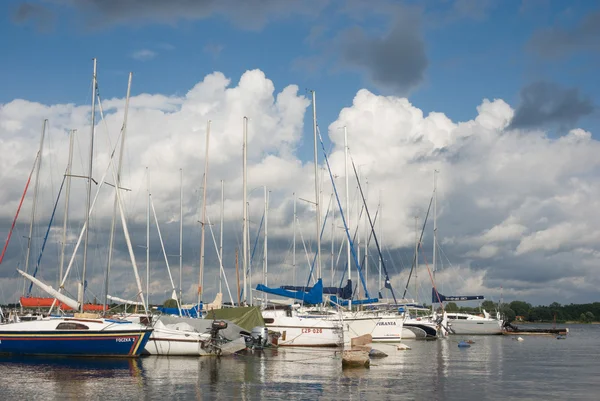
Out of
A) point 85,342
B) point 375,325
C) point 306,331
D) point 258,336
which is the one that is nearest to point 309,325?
point 306,331

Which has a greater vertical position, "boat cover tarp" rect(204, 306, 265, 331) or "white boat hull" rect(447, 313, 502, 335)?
"boat cover tarp" rect(204, 306, 265, 331)

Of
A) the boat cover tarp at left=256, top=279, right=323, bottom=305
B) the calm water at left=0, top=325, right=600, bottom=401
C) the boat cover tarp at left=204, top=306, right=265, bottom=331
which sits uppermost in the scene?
the boat cover tarp at left=256, top=279, right=323, bottom=305

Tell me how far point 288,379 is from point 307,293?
23740 millimetres

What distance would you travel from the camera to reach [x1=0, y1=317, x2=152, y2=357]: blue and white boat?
3859 centimetres

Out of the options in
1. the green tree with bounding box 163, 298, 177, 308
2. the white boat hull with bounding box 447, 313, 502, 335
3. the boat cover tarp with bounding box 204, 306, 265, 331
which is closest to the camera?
the boat cover tarp with bounding box 204, 306, 265, 331

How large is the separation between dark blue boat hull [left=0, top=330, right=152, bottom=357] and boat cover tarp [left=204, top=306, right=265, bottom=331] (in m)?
10.1

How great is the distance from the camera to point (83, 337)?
3856 cm

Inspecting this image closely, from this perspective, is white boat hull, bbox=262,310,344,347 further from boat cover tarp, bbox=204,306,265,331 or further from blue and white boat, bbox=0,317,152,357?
blue and white boat, bbox=0,317,152,357

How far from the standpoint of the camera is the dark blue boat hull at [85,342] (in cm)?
3859

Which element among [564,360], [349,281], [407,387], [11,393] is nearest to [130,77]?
[349,281]

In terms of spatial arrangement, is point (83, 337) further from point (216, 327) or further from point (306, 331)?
point (306, 331)

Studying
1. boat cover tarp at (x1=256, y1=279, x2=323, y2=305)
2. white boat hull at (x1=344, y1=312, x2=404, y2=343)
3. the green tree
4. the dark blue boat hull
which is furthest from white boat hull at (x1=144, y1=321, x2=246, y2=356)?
the green tree

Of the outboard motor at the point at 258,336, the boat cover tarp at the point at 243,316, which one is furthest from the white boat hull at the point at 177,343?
the outboard motor at the point at 258,336

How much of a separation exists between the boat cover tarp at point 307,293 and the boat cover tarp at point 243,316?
557 cm
